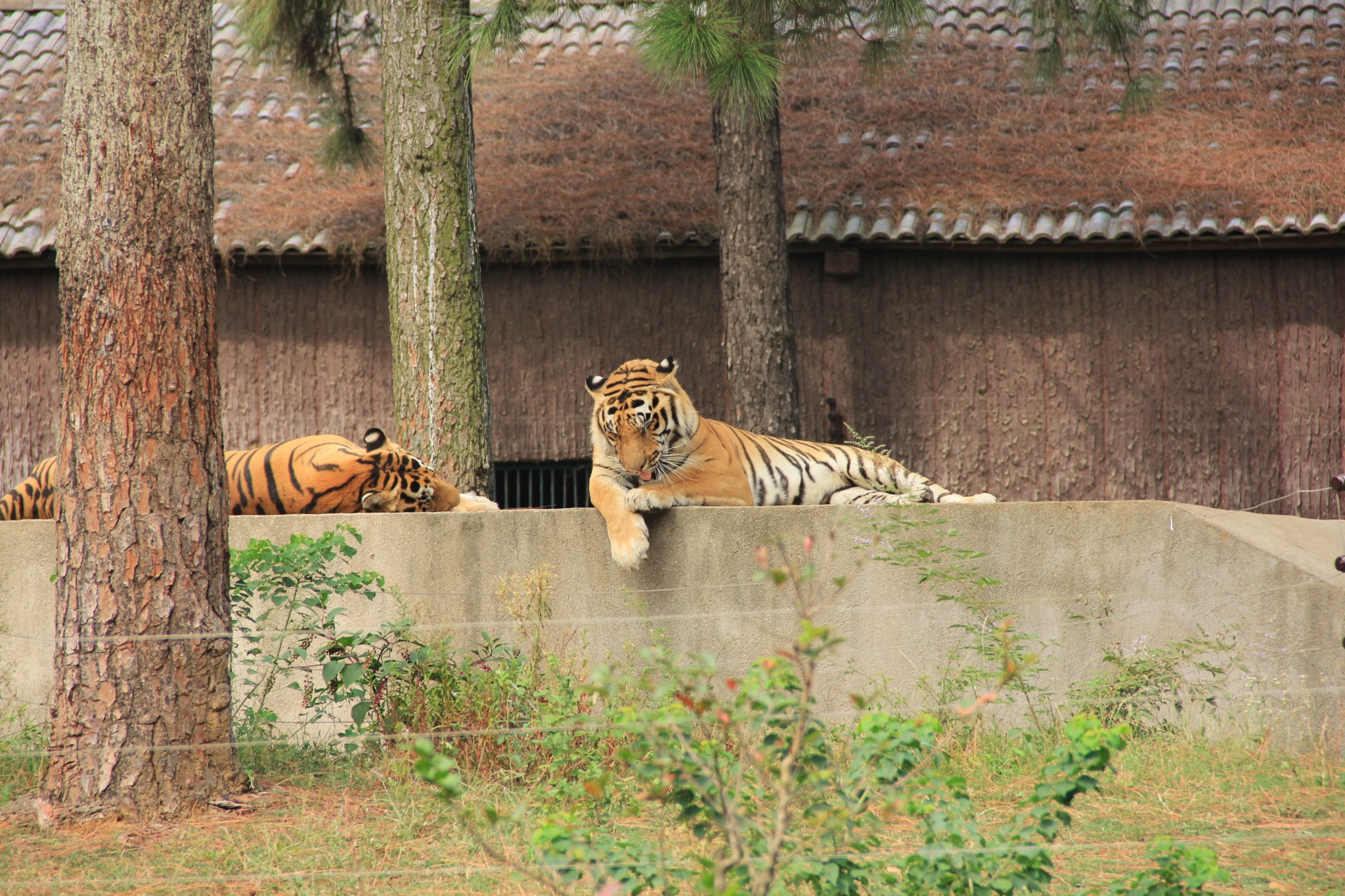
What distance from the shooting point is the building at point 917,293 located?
819 cm

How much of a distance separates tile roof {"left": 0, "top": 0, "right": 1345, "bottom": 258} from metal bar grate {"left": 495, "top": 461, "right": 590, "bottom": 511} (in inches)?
62.6

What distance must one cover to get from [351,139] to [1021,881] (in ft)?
25.5

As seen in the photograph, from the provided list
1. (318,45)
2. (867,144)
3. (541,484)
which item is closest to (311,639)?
(541,484)

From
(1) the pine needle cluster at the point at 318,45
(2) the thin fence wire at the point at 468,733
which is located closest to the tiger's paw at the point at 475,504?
(2) the thin fence wire at the point at 468,733

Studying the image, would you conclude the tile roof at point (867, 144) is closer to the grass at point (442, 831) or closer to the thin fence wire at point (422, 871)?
the grass at point (442, 831)

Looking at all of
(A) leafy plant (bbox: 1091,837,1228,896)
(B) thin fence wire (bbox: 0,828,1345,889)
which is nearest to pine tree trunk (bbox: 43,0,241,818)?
(B) thin fence wire (bbox: 0,828,1345,889)

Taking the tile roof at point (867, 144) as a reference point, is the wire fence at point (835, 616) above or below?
below

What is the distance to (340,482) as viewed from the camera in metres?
6.04

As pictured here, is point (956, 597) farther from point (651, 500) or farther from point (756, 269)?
point (756, 269)

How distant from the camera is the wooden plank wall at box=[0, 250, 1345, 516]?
8.21m

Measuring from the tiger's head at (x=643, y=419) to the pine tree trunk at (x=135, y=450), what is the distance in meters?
1.88

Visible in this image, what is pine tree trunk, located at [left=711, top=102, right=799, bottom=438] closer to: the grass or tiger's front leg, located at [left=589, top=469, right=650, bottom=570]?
tiger's front leg, located at [left=589, top=469, right=650, bottom=570]

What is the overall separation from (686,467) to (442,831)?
2298mm

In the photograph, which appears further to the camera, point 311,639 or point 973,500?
point 973,500
